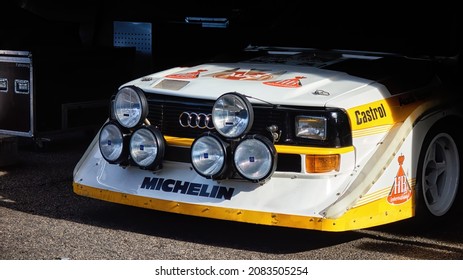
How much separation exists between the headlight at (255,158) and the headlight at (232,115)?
3.1 inches

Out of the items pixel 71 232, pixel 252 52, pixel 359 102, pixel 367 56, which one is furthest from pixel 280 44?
pixel 71 232

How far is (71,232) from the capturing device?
5.40 meters

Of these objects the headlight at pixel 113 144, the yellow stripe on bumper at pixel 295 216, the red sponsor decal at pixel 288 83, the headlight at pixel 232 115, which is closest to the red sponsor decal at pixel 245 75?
the red sponsor decal at pixel 288 83

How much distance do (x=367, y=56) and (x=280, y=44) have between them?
2.59 ft

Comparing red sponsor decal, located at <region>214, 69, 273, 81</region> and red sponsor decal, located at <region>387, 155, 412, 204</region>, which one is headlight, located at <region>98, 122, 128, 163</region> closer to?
red sponsor decal, located at <region>214, 69, 273, 81</region>

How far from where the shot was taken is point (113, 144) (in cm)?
553

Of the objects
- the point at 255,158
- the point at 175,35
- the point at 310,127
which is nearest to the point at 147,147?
the point at 255,158

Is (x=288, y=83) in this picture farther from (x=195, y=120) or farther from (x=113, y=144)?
(x=113, y=144)

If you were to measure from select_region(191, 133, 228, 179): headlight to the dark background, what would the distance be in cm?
161

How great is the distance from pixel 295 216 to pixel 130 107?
1.27 metres

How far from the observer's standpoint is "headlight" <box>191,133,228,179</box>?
199 inches
